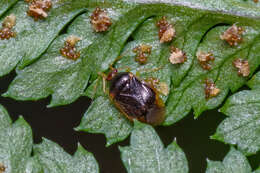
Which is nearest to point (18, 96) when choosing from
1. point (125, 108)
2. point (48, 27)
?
point (48, 27)

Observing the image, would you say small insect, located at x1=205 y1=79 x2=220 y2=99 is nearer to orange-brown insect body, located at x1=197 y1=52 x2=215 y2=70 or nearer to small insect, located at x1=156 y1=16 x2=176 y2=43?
orange-brown insect body, located at x1=197 y1=52 x2=215 y2=70

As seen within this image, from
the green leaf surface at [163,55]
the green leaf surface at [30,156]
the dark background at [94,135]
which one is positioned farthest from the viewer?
the dark background at [94,135]

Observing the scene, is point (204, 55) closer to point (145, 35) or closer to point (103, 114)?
point (145, 35)

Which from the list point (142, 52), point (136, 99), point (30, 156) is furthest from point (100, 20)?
point (30, 156)

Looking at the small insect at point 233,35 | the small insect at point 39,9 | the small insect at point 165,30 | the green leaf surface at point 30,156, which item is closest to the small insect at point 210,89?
the small insect at point 233,35

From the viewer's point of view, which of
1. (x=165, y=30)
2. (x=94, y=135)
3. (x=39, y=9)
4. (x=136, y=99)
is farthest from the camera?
(x=94, y=135)

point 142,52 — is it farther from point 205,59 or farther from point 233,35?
point 233,35

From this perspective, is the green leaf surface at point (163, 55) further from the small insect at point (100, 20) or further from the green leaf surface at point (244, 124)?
the green leaf surface at point (244, 124)
